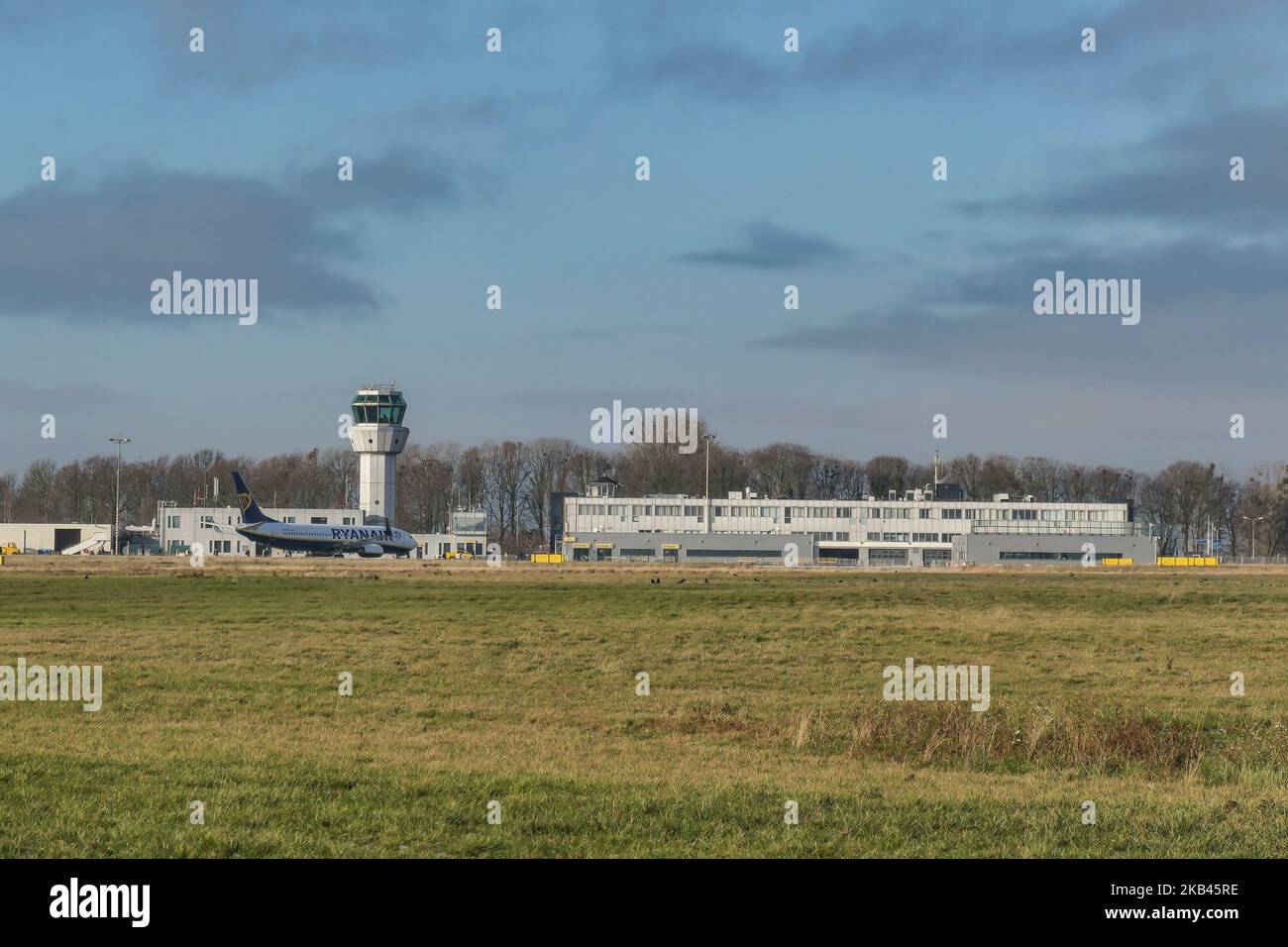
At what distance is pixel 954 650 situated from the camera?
35.0 metres

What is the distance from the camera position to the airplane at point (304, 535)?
126 m

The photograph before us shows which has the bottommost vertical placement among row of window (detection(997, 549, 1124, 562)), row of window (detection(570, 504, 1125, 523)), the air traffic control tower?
row of window (detection(997, 549, 1124, 562))

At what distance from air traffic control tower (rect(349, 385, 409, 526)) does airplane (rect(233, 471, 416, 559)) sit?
70.4 ft

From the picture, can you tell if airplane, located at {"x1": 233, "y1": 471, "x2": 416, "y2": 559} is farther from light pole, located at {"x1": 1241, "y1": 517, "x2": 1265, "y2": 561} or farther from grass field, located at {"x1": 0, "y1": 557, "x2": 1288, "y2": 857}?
light pole, located at {"x1": 1241, "y1": 517, "x2": 1265, "y2": 561}

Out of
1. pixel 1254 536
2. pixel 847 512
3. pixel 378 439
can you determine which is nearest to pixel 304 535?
pixel 378 439

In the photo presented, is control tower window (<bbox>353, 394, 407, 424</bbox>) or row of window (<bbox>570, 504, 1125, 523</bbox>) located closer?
control tower window (<bbox>353, 394, 407, 424</bbox>)

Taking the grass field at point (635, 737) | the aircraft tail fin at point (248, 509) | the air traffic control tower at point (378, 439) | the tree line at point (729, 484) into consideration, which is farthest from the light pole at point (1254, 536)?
the grass field at point (635, 737)

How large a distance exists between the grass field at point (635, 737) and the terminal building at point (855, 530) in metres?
104

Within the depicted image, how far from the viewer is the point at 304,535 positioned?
127m

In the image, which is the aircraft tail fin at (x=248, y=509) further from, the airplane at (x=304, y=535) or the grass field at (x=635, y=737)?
the grass field at (x=635, y=737)

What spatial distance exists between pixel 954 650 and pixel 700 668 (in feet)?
26.4

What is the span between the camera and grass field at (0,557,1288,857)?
1204 cm

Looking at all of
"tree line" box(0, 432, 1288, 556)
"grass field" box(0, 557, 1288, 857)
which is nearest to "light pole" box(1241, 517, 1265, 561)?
"tree line" box(0, 432, 1288, 556)
